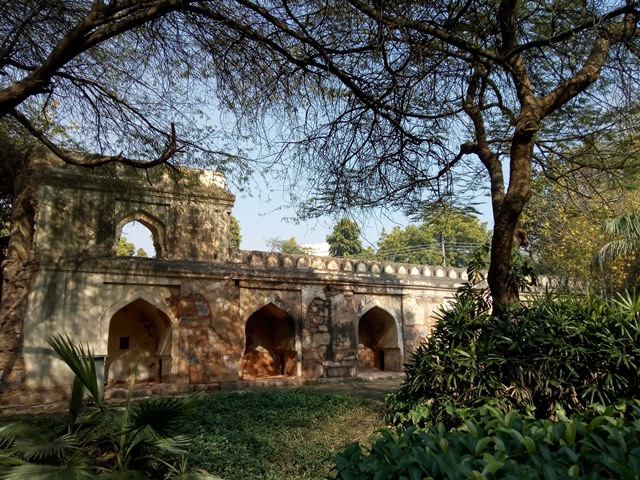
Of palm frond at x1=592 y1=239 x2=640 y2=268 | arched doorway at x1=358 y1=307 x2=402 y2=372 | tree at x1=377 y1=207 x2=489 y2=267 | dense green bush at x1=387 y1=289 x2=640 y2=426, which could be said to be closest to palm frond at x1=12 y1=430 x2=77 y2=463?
dense green bush at x1=387 y1=289 x2=640 y2=426

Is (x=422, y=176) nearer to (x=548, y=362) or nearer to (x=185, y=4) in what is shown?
(x=548, y=362)

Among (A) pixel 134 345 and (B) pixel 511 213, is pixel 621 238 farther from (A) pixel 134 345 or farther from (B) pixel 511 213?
(A) pixel 134 345

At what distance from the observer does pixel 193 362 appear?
10.2m

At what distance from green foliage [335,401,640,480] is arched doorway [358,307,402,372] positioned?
36.5 feet

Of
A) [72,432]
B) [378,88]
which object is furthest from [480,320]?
[72,432]

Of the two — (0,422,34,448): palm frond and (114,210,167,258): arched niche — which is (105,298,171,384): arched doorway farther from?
(0,422,34,448): palm frond

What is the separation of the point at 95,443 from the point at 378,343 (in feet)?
35.1

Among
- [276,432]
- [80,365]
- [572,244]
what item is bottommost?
[276,432]

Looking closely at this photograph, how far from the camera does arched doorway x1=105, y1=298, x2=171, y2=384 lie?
444 inches

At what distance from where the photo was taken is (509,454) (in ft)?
6.32

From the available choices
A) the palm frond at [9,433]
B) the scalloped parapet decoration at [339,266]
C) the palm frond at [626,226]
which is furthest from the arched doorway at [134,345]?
the palm frond at [626,226]

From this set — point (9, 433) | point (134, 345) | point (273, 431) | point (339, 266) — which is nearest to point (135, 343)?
point (134, 345)

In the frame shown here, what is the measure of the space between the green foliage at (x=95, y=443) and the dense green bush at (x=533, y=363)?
186cm

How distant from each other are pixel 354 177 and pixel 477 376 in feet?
7.56
